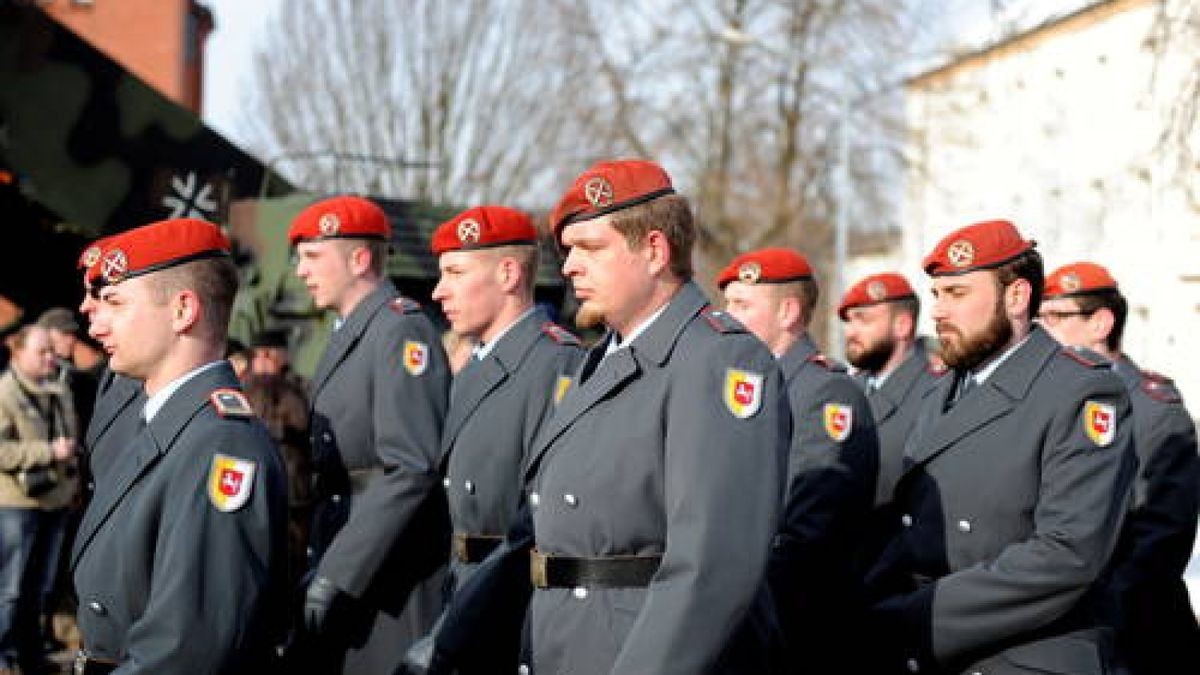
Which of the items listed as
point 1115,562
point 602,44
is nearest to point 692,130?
point 602,44

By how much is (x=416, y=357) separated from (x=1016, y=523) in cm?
235

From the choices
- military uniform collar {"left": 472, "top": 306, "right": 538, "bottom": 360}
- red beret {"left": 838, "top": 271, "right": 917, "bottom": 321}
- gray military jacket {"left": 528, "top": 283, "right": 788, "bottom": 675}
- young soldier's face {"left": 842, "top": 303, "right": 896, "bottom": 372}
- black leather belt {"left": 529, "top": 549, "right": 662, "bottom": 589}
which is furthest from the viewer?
red beret {"left": 838, "top": 271, "right": 917, "bottom": 321}

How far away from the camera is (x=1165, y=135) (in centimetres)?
926

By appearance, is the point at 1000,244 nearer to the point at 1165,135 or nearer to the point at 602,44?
the point at 1165,135

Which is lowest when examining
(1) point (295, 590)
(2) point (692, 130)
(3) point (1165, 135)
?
(1) point (295, 590)

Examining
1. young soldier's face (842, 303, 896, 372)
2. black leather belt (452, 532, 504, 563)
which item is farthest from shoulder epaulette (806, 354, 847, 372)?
young soldier's face (842, 303, 896, 372)

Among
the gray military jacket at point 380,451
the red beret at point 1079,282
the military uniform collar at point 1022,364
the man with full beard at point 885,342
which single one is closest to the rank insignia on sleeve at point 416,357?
the gray military jacket at point 380,451

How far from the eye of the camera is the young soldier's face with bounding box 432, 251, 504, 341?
584cm

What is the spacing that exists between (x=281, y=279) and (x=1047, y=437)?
8.12 m

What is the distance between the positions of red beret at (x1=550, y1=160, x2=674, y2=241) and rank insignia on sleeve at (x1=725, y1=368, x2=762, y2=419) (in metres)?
0.50

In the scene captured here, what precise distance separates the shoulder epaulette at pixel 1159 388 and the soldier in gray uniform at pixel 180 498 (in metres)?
4.35

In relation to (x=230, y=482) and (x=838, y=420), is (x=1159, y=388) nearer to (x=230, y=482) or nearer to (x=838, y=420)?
(x=838, y=420)

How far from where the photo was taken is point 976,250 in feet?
16.1

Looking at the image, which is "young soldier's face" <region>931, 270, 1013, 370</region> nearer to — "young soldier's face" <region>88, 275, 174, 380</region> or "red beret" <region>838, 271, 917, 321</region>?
"young soldier's face" <region>88, 275, 174, 380</region>
